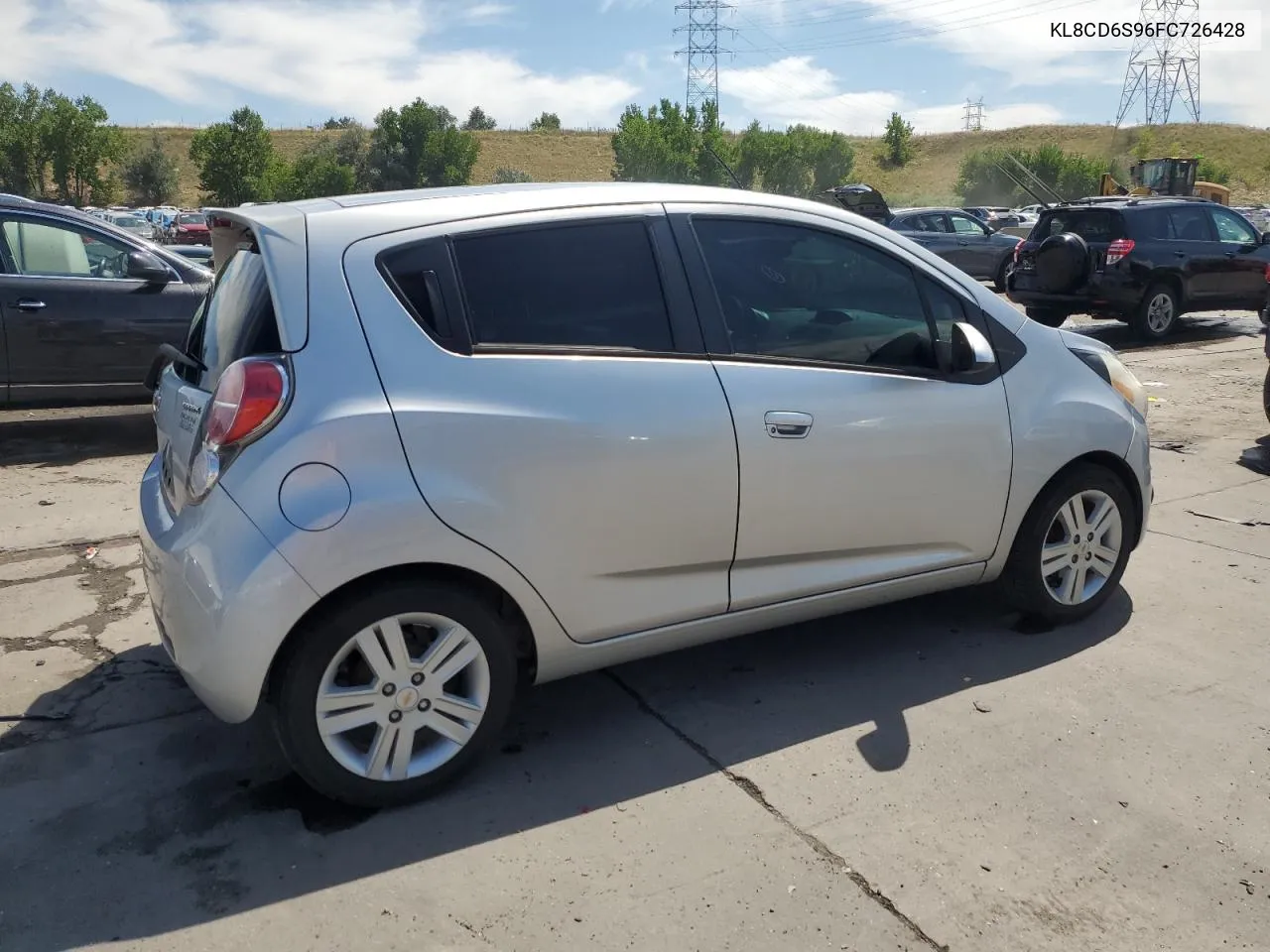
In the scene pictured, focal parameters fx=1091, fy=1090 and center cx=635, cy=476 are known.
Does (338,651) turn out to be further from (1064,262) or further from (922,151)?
(922,151)

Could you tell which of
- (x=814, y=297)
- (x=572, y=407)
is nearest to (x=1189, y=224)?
(x=814, y=297)

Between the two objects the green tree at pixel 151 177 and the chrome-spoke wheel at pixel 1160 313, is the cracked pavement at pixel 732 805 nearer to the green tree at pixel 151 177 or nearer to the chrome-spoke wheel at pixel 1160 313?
the chrome-spoke wheel at pixel 1160 313

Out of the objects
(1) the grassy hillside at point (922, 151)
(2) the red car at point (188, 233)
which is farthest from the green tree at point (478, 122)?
(2) the red car at point (188, 233)

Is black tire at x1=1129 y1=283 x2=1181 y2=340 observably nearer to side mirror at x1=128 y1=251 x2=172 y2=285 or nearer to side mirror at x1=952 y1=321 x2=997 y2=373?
side mirror at x1=952 y1=321 x2=997 y2=373

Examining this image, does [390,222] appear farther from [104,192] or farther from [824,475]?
[104,192]

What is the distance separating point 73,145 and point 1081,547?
86281mm

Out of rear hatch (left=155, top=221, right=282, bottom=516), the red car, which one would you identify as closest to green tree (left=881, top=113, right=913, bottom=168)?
the red car

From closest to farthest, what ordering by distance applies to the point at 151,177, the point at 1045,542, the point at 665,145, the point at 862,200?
the point at 1045,542, the point at 862,200, the point at 665,145, the point at 151,177

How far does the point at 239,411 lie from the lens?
9.64ft

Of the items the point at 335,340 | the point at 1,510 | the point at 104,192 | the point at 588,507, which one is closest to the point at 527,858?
the point at 588,507

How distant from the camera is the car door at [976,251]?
21.8 metres

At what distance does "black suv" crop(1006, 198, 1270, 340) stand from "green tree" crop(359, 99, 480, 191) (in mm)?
Answer: 63957

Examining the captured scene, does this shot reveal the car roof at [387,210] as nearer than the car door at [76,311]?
Yes

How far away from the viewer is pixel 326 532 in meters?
2.89
